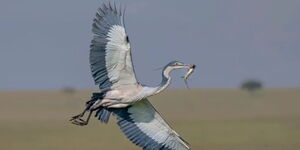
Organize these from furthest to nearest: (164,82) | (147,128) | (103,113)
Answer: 1. (147,128)
2. (103,113)
3. (164,82)

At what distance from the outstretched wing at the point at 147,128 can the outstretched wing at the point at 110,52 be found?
55cm

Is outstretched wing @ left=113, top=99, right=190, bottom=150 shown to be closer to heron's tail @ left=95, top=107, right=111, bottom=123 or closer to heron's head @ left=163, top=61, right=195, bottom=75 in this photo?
heron's tail @ left=95, top=107, right=111, bottom=123

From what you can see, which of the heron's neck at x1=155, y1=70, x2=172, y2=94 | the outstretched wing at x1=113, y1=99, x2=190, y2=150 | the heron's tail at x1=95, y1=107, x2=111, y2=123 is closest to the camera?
the heron's neck at x1=155, y1=70, x2=172, y2=94

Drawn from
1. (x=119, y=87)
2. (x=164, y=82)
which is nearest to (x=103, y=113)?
(x=119, y=87)

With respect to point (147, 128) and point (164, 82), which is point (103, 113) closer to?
point (147, 128)

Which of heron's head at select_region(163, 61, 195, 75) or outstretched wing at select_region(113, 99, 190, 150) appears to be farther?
outstretched wing at select_region(113, 99, 190, 150)

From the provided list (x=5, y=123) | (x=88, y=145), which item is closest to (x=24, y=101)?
(x=5, y=123)

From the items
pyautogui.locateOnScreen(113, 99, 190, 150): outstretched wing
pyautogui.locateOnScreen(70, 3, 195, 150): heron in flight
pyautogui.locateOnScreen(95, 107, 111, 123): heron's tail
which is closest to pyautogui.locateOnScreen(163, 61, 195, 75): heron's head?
pyautogui.locateOnScreen(70, 3, 195, 150): heron in flight

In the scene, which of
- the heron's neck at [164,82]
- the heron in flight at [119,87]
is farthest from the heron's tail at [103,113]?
the heron's neck at [164,82]

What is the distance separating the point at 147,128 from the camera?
904 inches

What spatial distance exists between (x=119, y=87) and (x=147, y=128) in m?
0.98

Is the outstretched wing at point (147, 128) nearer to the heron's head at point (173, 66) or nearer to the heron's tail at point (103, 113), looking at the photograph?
the heron's tail at point (103, 113)

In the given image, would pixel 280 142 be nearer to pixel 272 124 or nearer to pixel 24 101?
pixel 272 124

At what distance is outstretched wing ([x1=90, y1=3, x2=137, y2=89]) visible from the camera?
73.2 ft
